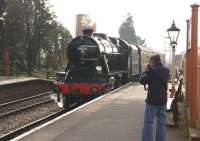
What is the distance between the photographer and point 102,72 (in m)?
22.5

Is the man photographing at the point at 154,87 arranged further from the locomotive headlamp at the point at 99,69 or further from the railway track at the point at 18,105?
the locomotive headlamp at the point at 99,69

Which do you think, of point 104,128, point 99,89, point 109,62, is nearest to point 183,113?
point 104,128

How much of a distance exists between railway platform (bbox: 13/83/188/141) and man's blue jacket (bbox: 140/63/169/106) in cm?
179

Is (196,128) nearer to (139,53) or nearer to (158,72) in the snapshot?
(158,72)

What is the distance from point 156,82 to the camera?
31.2 ft

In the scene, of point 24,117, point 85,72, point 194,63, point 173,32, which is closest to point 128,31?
point 85,72

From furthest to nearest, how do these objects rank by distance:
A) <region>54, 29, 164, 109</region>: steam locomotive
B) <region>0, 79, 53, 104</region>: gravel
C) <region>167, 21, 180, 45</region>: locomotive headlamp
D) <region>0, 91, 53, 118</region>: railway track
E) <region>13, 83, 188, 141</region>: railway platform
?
<region>0, 79, 53, 104</region>: gravel → <region>54, 29, 164, 109</region>: steam locomotive → <region>0, 91, 53, 118</region>: railway track → <region>167, 21, 180, 45</region>: locomotive headlamp → <region>13, 83, 188, 141</region>: railway platform

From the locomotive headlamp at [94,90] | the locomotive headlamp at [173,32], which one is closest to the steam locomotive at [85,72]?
the locomotive headlamp at [94,90]

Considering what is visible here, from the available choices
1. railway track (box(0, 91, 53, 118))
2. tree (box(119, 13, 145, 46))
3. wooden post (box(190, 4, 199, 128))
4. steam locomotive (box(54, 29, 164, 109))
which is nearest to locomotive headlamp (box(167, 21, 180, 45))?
steam locomotive (box(54, 29, 164, 109))

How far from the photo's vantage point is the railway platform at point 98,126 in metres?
11.2

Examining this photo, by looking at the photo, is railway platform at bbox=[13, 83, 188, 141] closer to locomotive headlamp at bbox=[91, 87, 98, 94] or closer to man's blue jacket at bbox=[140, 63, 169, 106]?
man's blue jacket at bbox=[140, 63, 169, 106]

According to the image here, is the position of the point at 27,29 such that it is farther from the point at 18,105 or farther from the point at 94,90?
the point at 94,90

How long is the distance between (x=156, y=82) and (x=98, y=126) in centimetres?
386

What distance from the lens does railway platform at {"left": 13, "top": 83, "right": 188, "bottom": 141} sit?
1121 cm
